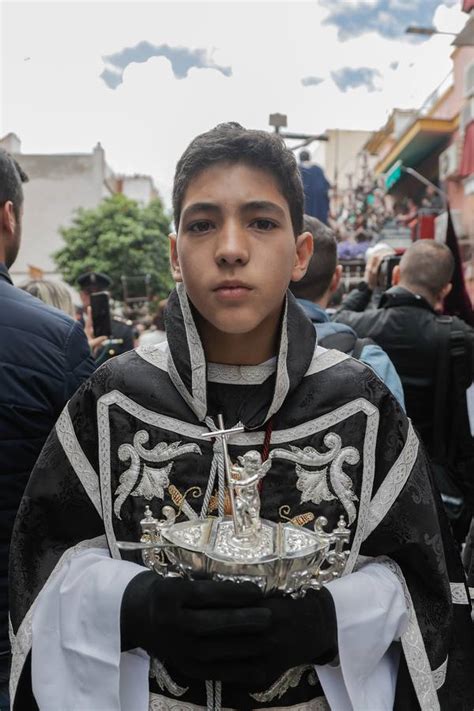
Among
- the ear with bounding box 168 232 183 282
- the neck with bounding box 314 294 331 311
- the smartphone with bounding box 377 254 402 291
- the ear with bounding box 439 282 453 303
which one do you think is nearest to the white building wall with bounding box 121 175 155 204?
the smartphone with bounding box 377 254 402 291

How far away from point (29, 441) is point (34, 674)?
73 centimetres

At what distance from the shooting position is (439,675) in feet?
4.87

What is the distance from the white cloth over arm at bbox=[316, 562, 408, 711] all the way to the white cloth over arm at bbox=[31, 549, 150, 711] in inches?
16.3

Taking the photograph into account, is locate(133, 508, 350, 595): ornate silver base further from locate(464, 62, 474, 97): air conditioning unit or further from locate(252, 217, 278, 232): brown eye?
locate(464, 62, 474, 97): air conditioning unit

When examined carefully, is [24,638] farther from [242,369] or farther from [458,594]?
[458,594]

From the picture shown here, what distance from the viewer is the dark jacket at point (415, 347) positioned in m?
3.42

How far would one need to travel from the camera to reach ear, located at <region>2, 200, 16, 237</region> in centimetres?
215

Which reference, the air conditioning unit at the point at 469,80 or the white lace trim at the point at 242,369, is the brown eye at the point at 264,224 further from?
the air conditioning unit at the point at 469,80

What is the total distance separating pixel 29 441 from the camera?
6.43 feet

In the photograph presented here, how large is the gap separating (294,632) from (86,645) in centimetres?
45

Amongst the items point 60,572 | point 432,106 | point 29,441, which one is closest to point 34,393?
point 29,441

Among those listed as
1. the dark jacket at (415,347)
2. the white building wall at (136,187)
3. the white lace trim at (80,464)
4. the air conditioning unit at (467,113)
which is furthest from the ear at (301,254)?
the white building wall at (136,187)

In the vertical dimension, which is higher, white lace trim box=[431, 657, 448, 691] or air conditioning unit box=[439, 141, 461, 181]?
air conditioning unit box=[439, 141, 461, 181]

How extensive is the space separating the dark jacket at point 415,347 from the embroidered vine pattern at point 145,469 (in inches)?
87.6
